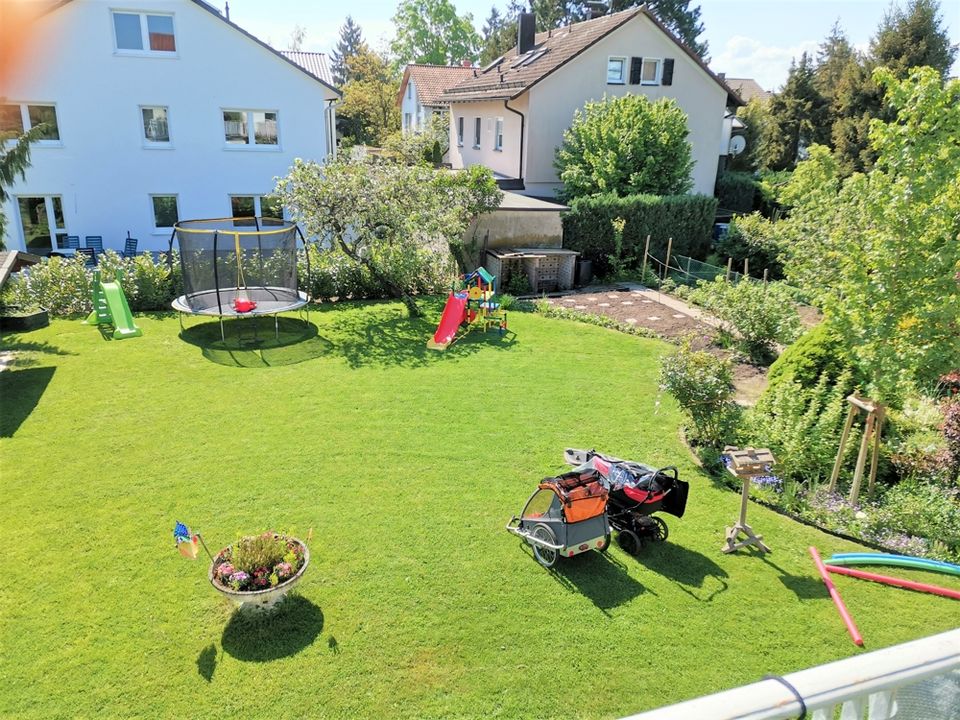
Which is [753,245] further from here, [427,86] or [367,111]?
[367,111]

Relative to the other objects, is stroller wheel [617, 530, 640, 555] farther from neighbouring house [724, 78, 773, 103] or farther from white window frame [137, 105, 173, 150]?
neighbouring house [724, 78, 773, 103]

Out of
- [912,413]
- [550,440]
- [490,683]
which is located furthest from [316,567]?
[912,413]

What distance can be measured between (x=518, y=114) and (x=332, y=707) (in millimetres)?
22918

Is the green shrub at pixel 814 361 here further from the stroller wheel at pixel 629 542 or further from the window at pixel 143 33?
the window at pixel 143 33

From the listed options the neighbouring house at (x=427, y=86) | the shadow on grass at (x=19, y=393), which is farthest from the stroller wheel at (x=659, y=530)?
the neighbouring house at (x=427, y=86)

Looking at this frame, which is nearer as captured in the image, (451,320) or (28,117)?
(451,320)

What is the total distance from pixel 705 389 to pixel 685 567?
10.2 ft

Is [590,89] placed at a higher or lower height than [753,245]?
higher

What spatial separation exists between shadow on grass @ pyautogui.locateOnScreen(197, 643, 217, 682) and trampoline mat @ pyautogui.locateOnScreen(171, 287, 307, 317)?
8.38 m

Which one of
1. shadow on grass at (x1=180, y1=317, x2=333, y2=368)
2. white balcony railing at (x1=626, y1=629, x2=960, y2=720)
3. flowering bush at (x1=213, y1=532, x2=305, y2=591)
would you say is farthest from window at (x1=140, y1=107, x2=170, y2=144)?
white balcony railing at (x1=626, y1=629, x2=960, y2=720)

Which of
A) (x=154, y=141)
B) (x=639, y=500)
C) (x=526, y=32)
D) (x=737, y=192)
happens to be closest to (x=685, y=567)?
(x=639, y=500)

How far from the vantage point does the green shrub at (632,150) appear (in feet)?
69.1

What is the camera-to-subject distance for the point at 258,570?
228 inches

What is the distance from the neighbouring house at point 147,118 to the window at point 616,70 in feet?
34.2
